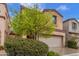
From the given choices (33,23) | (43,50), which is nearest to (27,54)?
(43,50)

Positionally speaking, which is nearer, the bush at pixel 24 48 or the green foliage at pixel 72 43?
the bush at pixel 24 48

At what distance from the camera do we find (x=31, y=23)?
371 centimetres

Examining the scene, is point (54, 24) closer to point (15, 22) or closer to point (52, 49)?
point (52, 49)

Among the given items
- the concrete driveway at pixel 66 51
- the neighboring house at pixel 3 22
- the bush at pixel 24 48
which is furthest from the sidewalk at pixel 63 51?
the neighboring house at pixel 3 22

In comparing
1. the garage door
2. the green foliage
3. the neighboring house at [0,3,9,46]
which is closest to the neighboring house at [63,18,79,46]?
the green foliage

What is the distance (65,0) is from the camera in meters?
3.73

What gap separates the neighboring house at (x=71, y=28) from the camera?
3748 millimetres

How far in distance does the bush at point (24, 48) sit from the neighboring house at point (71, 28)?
0.45 m

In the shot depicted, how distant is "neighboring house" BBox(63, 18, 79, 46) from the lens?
3.75 metres

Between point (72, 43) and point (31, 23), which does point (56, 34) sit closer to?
point (72, 43)

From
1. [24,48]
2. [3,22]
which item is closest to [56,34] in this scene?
[24,48]

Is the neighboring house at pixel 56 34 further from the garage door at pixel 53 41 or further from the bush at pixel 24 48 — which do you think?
the bush at pixel 24 48

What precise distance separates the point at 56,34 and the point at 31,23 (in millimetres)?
460

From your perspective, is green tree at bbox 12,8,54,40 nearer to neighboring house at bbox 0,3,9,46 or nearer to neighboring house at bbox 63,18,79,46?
neighboring house at bbox 0,3,9,46
